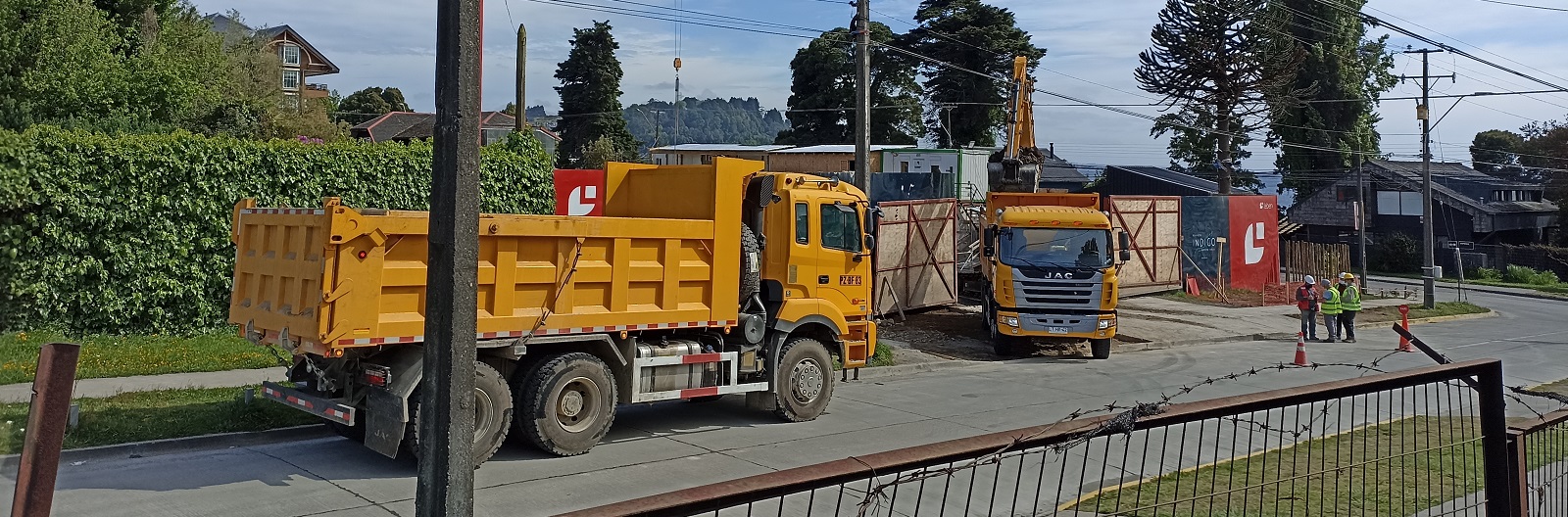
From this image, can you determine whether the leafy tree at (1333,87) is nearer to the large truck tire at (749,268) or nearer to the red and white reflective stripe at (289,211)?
the large truck tire at (749,268)

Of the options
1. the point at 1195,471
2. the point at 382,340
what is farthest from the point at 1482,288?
the point at 382,340

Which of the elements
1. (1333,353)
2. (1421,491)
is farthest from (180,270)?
(1333,353)

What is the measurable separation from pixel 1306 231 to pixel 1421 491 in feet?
184

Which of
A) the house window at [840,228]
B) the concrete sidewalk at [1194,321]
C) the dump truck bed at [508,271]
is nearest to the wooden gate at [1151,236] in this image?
the concrete sidewalk at [1194,321]

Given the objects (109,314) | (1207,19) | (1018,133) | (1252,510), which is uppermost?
(1207,19)

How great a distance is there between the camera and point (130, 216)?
14234 mm

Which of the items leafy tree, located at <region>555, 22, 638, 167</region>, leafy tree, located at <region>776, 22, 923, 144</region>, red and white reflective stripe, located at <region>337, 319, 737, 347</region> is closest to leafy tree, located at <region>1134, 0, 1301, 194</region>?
leafy tree, located at <region>776, 22, 923, 144</region>

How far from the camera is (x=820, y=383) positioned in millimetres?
12602

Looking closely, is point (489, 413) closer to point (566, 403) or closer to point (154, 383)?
point (566, 403)

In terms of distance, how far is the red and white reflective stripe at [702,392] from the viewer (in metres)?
10.8

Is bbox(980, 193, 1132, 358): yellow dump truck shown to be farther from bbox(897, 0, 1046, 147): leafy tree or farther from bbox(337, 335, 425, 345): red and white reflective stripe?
bbox(897, 0, 1046, 147): leafy tree

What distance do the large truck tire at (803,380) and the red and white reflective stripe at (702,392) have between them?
1.02ft

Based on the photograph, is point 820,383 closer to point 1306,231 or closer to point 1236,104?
point 1236,104

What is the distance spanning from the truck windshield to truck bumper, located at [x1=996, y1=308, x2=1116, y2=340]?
2.87 ft
